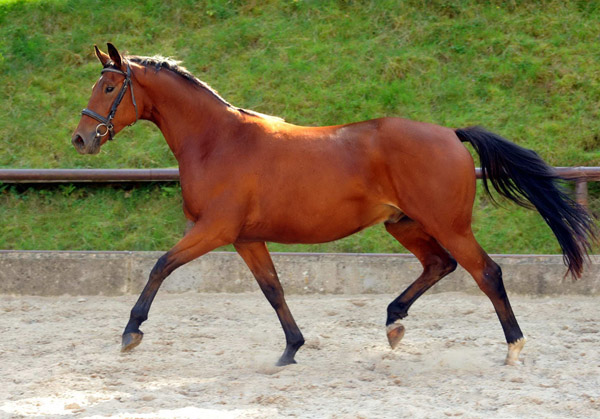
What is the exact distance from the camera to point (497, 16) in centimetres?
914

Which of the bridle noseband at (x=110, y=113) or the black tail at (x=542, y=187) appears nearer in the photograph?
the bridle noseband at (x=110, y=113)

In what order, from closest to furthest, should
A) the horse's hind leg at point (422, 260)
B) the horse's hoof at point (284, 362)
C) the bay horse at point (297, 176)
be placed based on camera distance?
the bay horse at point (297, 176) → the horse's hoof at point (284, 362) → the horse's hind leg at point (422, 260)

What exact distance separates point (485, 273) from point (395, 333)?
29.0 inches

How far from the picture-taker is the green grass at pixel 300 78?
7.14m

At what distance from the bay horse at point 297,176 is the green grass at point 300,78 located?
192cm

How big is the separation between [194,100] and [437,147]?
1.58 metres

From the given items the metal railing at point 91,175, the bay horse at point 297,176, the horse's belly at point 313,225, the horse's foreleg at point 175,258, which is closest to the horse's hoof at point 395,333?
the bay horse at point 297,176

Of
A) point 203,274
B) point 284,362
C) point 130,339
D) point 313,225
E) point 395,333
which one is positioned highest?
point 313,225

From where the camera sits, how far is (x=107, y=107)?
475 centimetres

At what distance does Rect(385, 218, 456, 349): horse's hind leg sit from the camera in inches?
199

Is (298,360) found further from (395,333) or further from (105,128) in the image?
(105,128)

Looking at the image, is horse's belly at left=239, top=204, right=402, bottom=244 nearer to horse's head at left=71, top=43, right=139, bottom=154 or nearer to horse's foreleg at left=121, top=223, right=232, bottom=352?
horse's foreleg at left=121, top=223, right=232, bottom=352

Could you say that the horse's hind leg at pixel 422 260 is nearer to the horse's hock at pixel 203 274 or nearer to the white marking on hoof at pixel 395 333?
the white marking on hoof at pixel 395 333

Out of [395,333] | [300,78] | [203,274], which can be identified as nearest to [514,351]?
[395,333]
